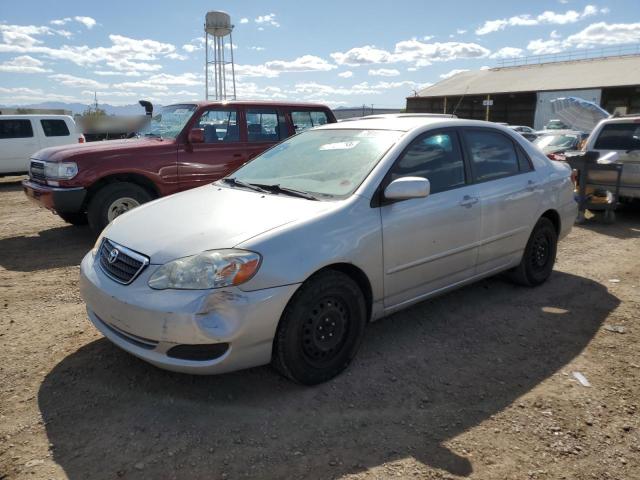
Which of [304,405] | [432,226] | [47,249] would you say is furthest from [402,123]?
[47,249]

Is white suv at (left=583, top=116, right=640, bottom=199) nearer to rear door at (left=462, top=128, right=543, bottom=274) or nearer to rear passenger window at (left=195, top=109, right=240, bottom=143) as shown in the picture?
rear door at (left=462, top=128, right=543, bottom=274)

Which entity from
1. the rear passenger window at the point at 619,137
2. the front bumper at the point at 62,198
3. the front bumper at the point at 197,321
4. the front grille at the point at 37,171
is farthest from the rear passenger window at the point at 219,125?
the rear passenger window at the point at 619,137

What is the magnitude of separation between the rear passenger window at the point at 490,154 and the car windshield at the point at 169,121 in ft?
13.6

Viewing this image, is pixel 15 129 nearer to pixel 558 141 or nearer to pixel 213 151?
pixel 213 151

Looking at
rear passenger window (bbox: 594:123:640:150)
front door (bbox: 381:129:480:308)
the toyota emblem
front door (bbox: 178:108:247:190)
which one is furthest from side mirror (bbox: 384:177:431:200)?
rear passenger window (bbox: 594:123:640:150)

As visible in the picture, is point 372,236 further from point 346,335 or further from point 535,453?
point 535,453

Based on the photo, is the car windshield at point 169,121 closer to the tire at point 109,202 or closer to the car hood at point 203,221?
the tire at point 109,202

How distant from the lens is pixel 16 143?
524 inches

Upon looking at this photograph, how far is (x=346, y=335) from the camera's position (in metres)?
3.23

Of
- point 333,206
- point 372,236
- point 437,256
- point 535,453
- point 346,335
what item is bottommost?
point 535,453

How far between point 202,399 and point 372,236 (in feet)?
4.72

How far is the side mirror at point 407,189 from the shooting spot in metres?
3.26

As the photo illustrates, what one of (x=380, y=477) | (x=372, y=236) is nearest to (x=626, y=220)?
(x=372, y=236)

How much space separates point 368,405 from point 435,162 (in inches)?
75.0
